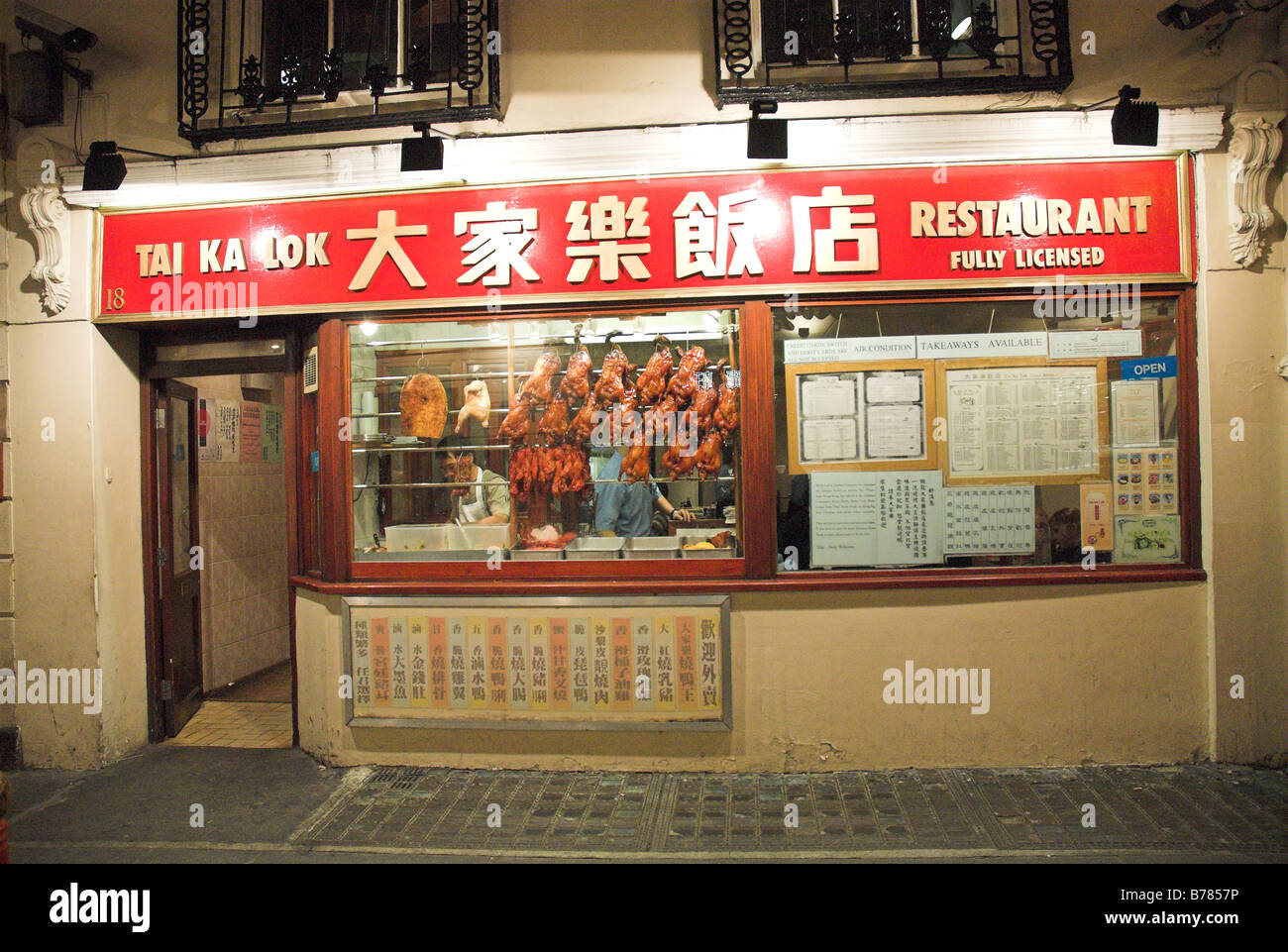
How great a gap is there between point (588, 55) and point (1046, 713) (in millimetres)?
5753

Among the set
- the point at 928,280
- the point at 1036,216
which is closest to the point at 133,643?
the point at 928,280

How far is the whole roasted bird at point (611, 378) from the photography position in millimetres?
5918

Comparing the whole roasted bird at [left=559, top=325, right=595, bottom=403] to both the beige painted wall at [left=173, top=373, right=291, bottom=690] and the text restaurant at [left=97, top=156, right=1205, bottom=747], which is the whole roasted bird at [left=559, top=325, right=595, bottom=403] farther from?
the beige painted wall at [left=173, top=373, right=291, bottom=690]

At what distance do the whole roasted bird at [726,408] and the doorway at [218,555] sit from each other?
3371 mm

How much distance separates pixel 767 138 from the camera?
5.43 meters

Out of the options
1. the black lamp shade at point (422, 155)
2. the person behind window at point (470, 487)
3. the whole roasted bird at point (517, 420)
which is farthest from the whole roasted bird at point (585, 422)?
the black lamp shade at point (422, 155)

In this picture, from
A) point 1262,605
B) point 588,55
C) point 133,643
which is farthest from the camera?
point 133,643

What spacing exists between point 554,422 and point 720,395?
1261mm

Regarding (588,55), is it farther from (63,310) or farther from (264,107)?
(63,310)

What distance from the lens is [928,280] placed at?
5.57 meters

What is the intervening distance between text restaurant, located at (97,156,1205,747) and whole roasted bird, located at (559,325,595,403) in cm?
2

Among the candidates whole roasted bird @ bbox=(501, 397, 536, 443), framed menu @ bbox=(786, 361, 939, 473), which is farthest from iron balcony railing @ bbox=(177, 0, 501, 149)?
framed menu @ bbox=(786, 361, 939, 473)

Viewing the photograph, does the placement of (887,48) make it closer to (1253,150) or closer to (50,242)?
(1253,150)

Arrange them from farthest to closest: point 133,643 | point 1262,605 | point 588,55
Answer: point 133,643, point 588,55, point 1262,605
